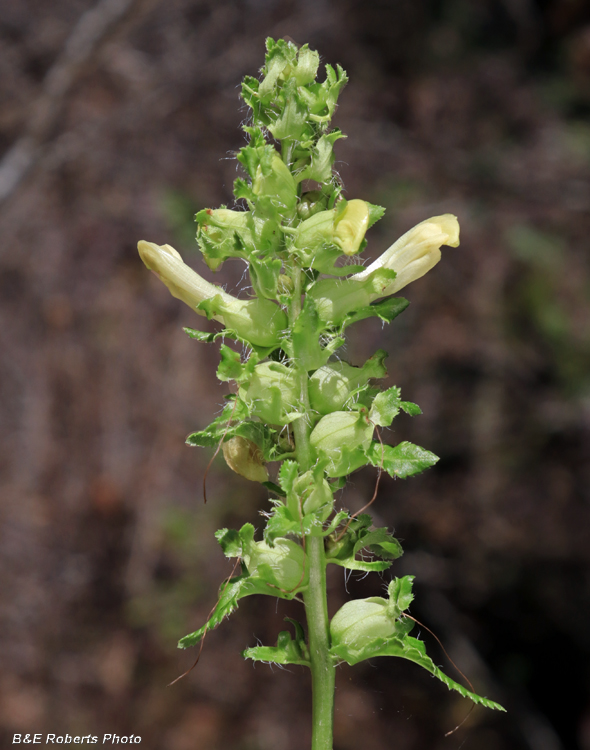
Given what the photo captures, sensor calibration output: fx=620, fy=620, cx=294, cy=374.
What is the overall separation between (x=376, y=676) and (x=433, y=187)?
4351mm

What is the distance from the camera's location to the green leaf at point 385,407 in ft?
3.81

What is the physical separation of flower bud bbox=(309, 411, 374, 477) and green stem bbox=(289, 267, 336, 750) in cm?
4

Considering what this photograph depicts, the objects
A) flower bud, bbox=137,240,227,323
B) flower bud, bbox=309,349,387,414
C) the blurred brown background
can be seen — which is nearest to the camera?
flower bud, bbox=309,349,387,414

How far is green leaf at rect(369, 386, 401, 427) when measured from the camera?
3.81 feet

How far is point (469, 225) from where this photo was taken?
5.74m

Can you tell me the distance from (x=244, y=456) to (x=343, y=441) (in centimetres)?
23

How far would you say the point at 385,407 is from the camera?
1.18 metres

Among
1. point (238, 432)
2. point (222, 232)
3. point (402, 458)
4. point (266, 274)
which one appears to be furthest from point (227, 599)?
point (222, 232)

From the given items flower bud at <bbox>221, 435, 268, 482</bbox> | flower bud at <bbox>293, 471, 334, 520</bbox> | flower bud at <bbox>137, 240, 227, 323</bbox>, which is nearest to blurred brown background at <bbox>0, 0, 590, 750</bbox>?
flower bud at <bbox>137, 240, 227, 323</bbox>

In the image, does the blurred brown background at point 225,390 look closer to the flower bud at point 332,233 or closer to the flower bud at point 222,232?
the flower bud at point 222,232

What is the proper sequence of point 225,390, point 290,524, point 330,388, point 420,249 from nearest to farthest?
point 290,524 < point 330,388 < point 420,249 < point 225,390

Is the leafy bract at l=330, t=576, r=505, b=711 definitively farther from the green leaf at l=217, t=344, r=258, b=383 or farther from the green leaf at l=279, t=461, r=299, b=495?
the green leaf at l=217, t=344, r=258, b=383

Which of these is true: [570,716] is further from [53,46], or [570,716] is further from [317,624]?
[53,46]

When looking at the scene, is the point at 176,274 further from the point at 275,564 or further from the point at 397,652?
the point at 397,652
